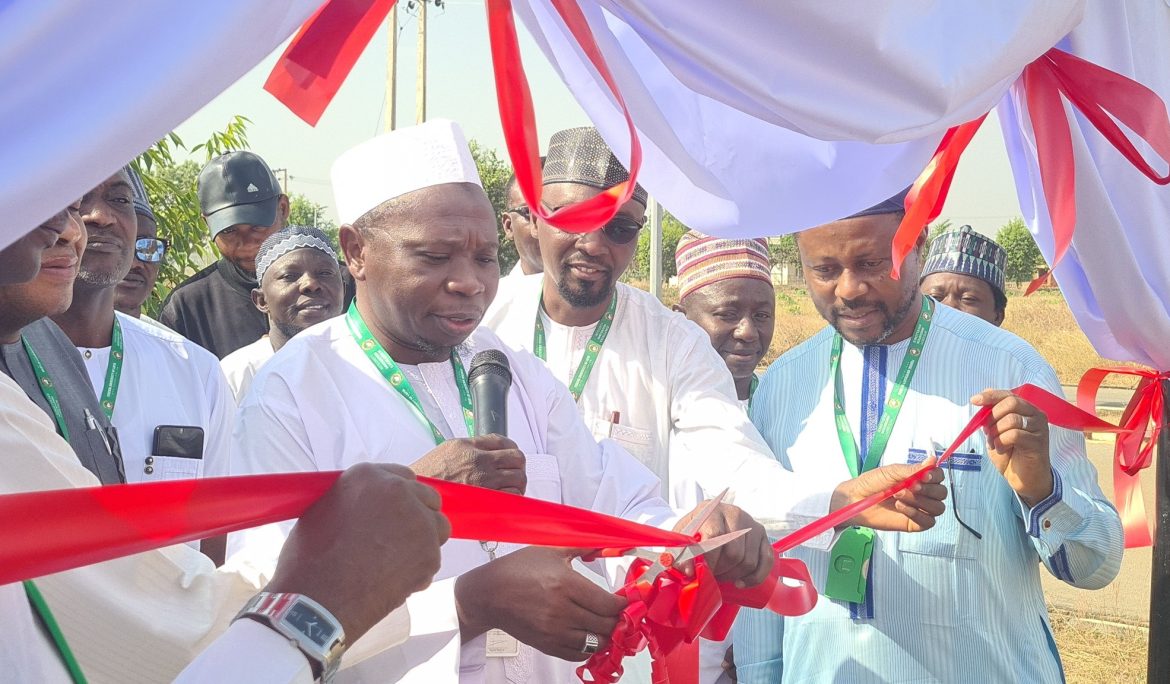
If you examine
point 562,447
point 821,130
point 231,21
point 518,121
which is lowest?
point 562,447

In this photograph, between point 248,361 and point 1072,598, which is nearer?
point 248,361

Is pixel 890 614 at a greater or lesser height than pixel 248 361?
lesser

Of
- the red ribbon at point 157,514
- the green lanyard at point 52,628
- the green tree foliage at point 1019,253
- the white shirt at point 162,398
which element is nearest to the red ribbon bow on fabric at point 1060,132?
the red ribbon at point 157,514

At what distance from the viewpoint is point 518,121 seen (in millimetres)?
2146

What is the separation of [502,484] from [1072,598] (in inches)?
292

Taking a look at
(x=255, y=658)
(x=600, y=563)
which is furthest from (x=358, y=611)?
(x=600, y=563)

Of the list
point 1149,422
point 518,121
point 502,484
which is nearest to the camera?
point 518,121

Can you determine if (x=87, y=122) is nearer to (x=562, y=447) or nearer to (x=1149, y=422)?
(x=562, y=447)

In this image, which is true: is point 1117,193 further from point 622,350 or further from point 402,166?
point 402,166

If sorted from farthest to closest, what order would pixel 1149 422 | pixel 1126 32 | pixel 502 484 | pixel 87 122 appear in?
pixel 1149 422, pixel 1126 32, pixel 502 484, pixel 87 122

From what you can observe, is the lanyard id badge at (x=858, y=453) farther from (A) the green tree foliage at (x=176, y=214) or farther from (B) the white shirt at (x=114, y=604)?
(A) the green tree foliage at (x=176, y=214)

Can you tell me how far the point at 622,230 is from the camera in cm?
447

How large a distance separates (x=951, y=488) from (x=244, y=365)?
11.4ft

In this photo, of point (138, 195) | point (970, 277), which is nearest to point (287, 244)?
point (138, 195)
